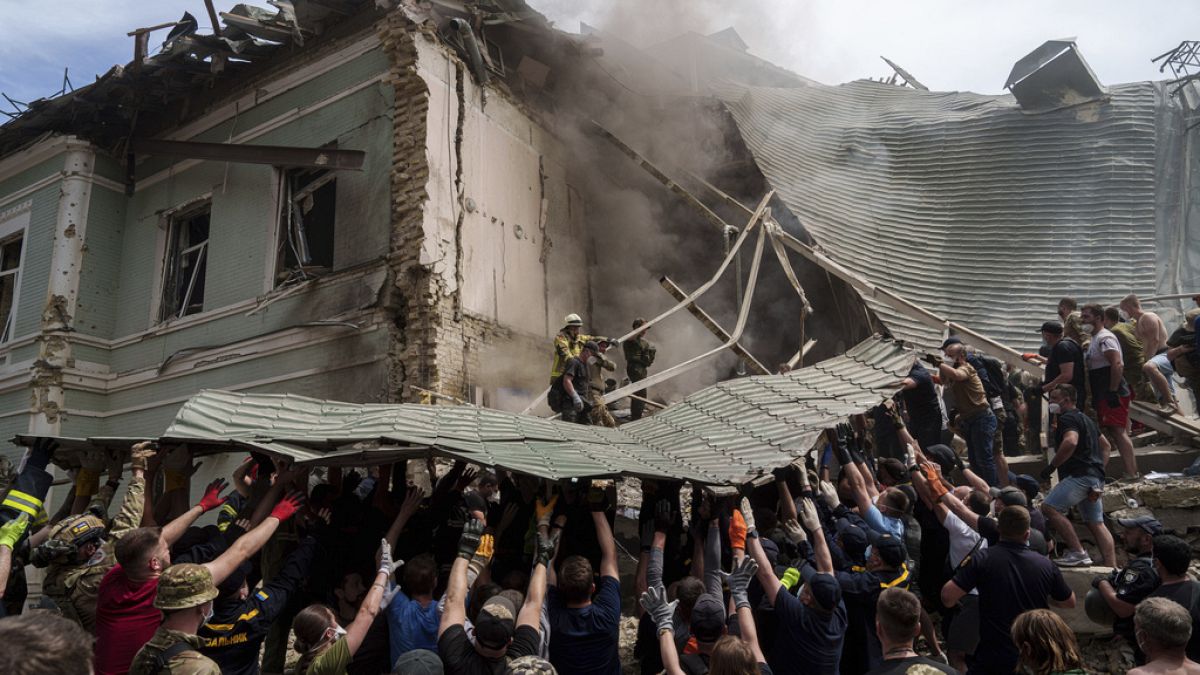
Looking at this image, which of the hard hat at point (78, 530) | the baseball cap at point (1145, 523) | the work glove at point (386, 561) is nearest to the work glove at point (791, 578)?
the baseball cap at point (1145, 523)

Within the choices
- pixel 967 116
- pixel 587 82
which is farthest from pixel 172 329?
pixel 967 116

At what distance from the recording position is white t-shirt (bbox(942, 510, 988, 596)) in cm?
474

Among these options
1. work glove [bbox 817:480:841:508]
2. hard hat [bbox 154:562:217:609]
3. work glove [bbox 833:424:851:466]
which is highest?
work glove [bbox 833:424:851:466]

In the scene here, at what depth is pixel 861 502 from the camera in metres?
4.86

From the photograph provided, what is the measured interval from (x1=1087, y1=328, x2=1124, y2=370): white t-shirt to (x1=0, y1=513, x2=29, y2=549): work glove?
8.09 meters

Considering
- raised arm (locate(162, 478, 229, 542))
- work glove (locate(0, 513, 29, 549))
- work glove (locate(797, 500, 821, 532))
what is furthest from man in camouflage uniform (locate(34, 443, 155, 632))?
work glove (locate(797, 500, 821, 532))

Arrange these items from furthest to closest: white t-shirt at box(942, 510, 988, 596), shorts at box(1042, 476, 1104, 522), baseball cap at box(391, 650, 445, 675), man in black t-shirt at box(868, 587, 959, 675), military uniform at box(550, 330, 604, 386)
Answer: military uniform at box(550, 330, 604, 386), shorts at box(1042, 476, 1104, 522), white t-shirt at box(942, 510, 988, 596), baseball cap at box(391, 650, 445, 675), man in black t-shirt at box(868, 587, 959, 675)

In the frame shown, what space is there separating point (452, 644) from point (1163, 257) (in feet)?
39.9

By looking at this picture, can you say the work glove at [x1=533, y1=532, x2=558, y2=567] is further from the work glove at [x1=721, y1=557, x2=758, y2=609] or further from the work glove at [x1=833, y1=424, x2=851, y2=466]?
A: the work glove at [x1=833, y1=424, x2=851, y2=466]

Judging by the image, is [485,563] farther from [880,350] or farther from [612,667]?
[880,350]

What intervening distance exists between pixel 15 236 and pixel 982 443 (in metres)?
15.4

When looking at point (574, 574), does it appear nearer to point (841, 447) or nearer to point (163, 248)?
point (841, 447)

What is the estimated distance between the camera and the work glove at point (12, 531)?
4141 millimetres

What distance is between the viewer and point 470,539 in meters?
3.93
